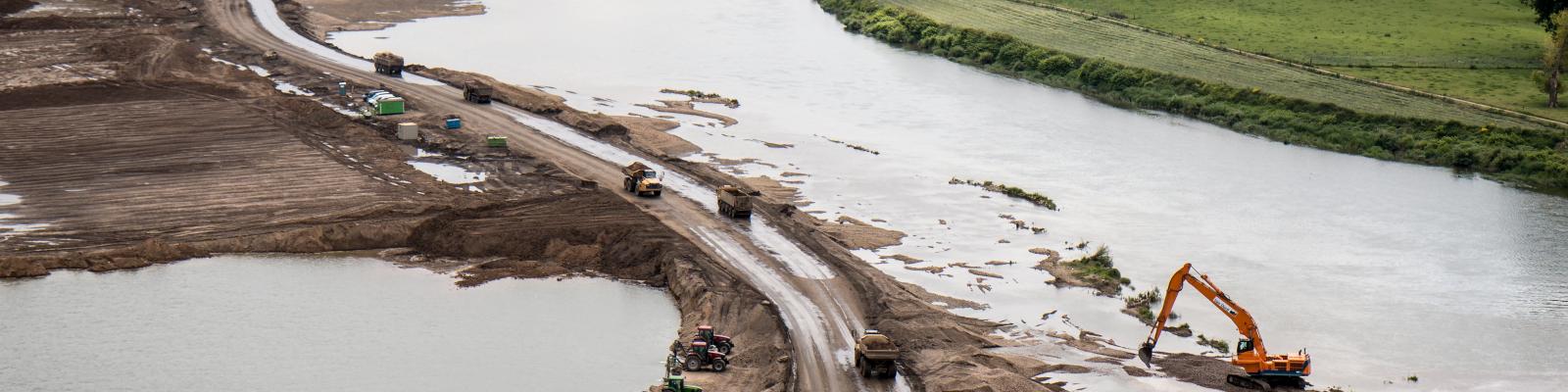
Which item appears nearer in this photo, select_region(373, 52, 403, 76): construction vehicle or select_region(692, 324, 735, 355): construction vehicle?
select_region(692, 324, 735, 355): construction vehicle

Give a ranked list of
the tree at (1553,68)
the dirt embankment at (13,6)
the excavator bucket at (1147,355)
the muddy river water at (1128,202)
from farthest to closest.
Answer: the dirt embankment at (13,6) < the tree at (1553,68) < the muddy river water at (1128,202) < the excavator bucket at (1147,355)

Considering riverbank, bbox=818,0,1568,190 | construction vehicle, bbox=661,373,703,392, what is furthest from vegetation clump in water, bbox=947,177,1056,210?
construction vehicle, bbox=661,373,703,392

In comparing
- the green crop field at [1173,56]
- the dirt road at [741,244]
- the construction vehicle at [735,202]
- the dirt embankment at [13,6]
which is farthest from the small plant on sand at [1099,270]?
the dirt embankment at [13,6]

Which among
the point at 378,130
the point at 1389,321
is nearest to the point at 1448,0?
the point at 1389,321

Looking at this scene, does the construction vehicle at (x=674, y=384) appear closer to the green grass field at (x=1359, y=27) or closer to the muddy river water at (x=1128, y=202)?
the muddy river water at (x=1128, y=202)

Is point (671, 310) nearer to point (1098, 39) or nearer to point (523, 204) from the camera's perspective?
point (523, 204)

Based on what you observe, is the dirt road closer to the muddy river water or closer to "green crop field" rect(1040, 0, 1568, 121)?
the muddy river water
